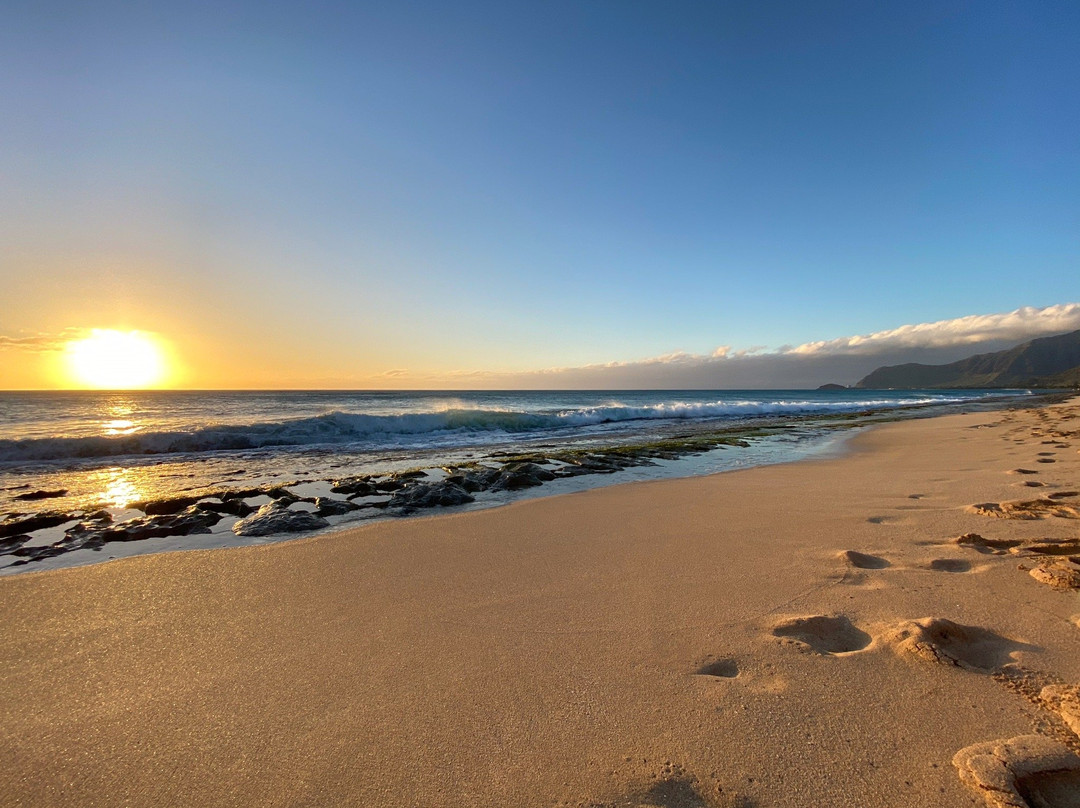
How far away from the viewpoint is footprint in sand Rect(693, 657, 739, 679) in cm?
247

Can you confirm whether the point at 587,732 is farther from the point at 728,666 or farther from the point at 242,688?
the point at 242,688

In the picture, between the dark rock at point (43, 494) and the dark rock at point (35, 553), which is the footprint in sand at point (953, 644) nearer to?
the dark rock at point (35, 553)

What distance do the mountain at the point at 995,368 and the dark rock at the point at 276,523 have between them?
162313mm

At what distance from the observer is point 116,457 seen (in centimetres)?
1544

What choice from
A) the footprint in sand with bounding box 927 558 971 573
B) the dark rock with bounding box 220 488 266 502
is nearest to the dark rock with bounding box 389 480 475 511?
the dark rock with bounding box 220 488 266 502

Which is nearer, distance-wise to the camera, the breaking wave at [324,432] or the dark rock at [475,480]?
the dark rock at [475,480]

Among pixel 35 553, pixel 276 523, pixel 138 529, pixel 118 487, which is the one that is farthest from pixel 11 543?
pixel 118 487

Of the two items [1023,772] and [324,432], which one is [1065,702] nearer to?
[1023,772]

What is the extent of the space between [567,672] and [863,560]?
2890mm

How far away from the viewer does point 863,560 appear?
12.9 ft

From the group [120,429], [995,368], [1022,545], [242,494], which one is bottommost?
[242,494]

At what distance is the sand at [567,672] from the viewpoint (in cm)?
182

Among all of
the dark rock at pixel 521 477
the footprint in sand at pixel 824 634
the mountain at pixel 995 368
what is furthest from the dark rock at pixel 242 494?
the mountain at pixel 995 368

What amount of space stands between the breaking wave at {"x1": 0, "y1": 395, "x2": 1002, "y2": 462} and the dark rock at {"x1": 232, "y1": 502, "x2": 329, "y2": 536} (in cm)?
1173
